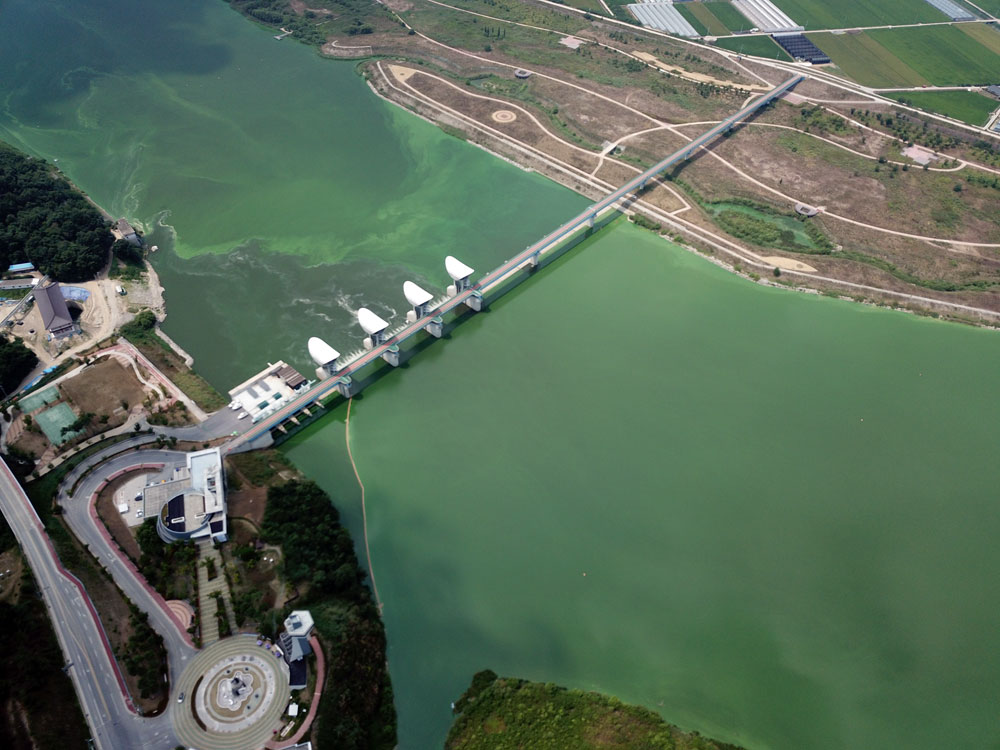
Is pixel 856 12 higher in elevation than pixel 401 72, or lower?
higher

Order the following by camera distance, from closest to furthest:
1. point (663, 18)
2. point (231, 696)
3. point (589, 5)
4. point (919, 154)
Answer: point (231, 696) → point (919, 154) → point (663, 18) → point (589, 5)

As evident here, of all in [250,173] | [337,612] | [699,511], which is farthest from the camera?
[250,173]

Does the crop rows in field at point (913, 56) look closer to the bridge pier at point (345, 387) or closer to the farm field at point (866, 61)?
the farm field at point (866, 61)

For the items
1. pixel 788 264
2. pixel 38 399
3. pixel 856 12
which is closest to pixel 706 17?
pixel 856 12

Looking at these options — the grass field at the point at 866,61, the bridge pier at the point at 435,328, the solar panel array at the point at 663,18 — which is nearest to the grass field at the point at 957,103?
the grass field at the point at 866,61

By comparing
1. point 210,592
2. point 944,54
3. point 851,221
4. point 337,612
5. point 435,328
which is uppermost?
point 944,54

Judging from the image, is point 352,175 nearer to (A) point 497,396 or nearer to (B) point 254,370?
(B) point 254,370

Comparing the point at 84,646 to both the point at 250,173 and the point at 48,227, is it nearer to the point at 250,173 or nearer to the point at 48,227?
the point at 48,227
